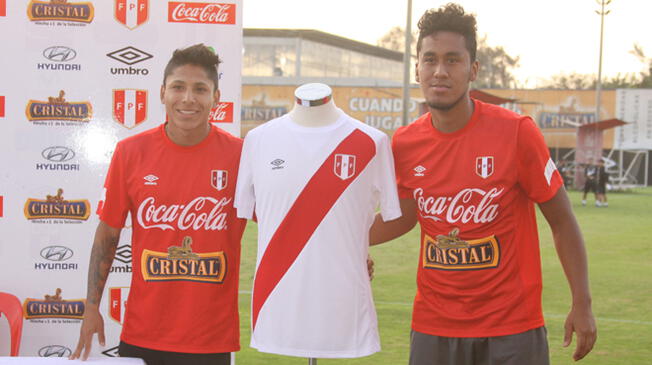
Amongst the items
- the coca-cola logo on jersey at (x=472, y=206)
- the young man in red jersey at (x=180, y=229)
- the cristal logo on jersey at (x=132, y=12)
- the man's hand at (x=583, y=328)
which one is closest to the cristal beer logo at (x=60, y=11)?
the cristal logo on jersey at (x=132, y=12)

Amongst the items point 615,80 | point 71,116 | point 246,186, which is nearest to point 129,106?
point 71,116

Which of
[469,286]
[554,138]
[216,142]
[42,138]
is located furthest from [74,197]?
[554,138]

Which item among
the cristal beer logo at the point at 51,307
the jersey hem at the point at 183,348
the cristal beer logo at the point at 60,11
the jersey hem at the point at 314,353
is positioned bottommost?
the cristal beer logo at the point at 51,307

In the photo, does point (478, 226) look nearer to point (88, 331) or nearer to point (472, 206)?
point (472, 206)

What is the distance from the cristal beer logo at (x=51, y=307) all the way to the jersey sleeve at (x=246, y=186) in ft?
7.69

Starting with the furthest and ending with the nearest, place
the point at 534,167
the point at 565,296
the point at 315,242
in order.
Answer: the point at 565,296, the point at 534,167, the point at 315,242

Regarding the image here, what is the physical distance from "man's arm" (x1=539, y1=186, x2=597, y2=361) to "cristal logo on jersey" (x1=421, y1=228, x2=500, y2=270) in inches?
10.0

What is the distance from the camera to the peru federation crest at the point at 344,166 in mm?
2980

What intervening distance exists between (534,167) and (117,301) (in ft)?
9.93

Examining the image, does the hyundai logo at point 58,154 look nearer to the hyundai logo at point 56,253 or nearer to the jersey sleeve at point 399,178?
the hyundai logo at point 56,253

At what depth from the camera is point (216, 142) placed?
3443 mm

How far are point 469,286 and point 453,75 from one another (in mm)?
777

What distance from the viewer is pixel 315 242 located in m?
2.94

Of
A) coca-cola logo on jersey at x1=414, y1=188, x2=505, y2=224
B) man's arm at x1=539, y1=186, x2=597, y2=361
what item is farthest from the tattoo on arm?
man's arm at x1=539, y1=186, x2=597, y2=361
